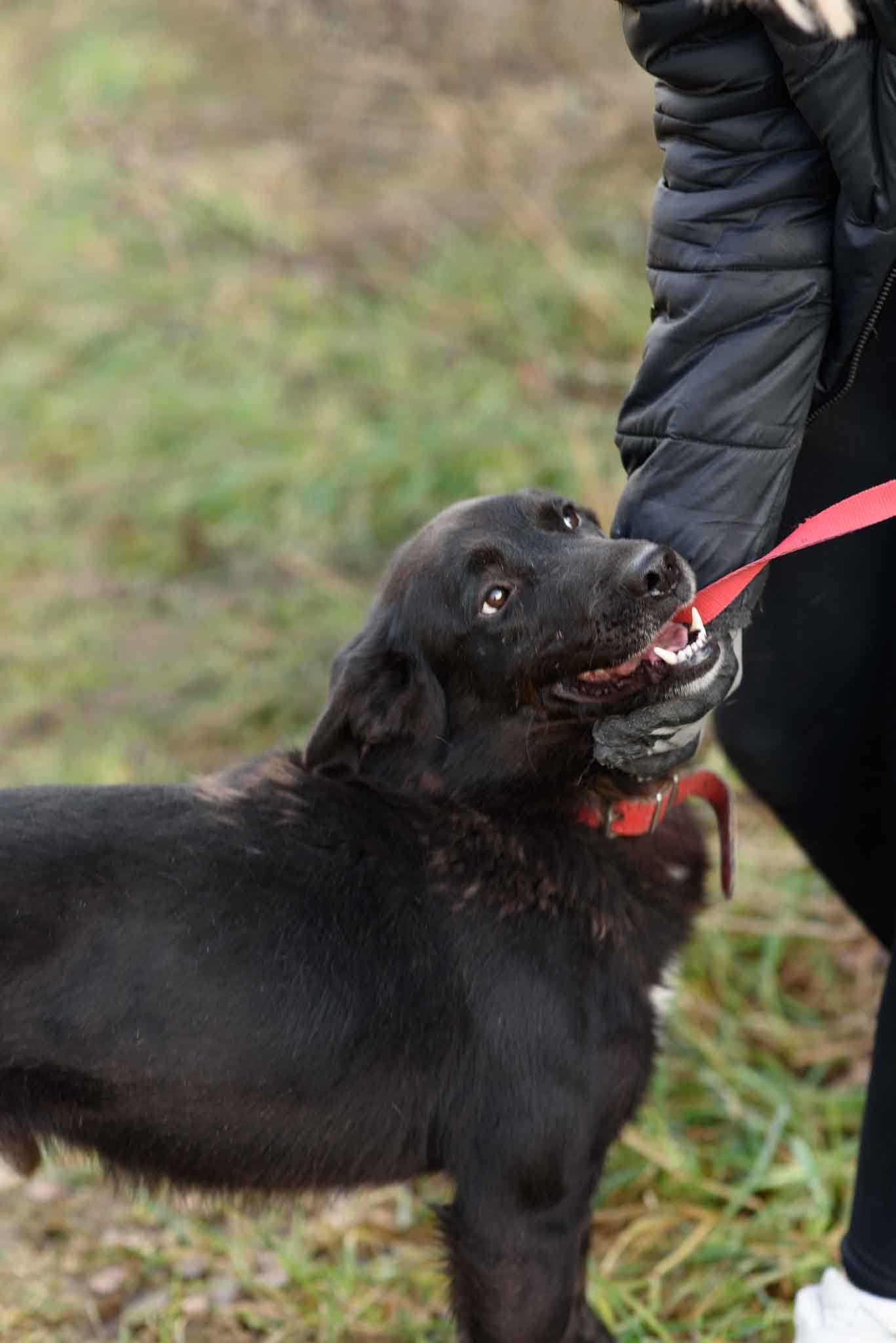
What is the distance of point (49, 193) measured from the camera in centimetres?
826

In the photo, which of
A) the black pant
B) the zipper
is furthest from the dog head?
the zipper

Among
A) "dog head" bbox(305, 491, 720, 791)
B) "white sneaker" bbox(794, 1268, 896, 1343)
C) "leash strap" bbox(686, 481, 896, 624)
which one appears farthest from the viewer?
"dog head" bbox(305, 491, 720, 791)

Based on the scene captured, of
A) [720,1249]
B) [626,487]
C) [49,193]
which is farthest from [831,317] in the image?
[49,193]

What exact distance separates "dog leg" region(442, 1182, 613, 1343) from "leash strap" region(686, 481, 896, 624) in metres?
0.89

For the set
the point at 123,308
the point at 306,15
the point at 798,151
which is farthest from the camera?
the point at 123,308

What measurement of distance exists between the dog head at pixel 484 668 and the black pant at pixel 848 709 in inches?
10.4

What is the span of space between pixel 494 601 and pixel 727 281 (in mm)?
666

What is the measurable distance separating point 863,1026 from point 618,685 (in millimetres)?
1426

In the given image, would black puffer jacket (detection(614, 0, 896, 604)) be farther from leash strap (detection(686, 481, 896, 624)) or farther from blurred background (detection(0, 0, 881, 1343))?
blurred background (detection(0, 0, 881, 1343))

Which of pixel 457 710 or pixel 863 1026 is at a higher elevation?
pixel 457 710

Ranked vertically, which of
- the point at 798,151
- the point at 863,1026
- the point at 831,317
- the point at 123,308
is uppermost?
the point at 798,151

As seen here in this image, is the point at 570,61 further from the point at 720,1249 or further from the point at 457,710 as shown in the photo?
the point at 720,1249

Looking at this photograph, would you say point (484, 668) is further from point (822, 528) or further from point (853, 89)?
point (853, 89)

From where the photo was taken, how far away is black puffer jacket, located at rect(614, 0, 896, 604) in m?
1.88
